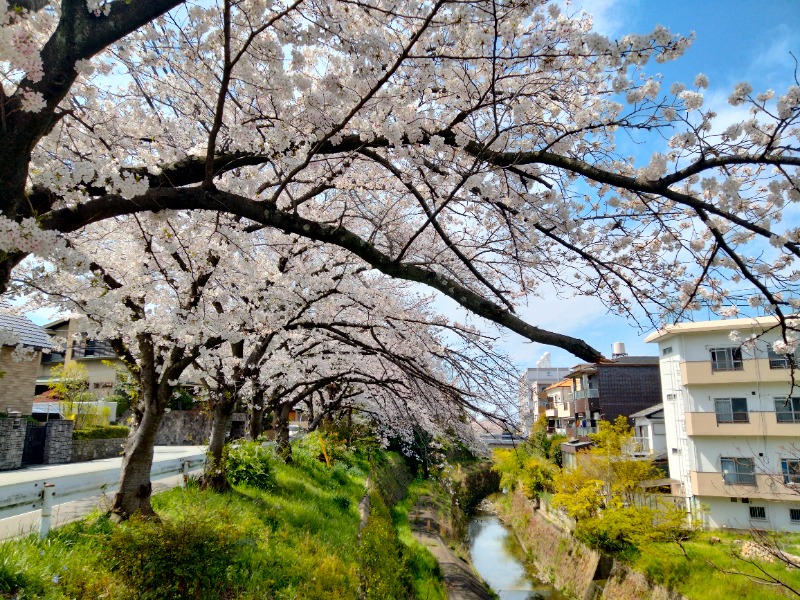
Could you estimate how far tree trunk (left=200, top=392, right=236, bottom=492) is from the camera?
902 cm

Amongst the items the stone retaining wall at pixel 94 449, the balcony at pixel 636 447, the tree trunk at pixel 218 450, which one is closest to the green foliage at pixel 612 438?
the balcony at pixel 636 447

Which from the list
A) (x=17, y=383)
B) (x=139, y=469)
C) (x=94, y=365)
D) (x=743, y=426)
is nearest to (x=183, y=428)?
(x=17, y=383)

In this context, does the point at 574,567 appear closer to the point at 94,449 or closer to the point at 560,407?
the point at 94,449

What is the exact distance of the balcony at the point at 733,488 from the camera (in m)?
19.7

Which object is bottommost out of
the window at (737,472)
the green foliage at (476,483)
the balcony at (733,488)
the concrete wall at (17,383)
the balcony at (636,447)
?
the green foliage at (476,483)

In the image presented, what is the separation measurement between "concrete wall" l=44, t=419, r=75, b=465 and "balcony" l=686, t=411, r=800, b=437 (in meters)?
24.0

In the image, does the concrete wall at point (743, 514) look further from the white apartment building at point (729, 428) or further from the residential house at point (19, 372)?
the residential house at point (19, 372)

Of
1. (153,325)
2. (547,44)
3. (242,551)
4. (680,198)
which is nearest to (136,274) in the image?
(153,325)

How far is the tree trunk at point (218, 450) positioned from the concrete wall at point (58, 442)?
32.9ft

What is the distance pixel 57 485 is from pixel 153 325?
207cm

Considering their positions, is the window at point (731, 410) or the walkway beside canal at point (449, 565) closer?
the walkway beside canal at point (449, 565)

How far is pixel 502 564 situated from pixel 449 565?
818 cm

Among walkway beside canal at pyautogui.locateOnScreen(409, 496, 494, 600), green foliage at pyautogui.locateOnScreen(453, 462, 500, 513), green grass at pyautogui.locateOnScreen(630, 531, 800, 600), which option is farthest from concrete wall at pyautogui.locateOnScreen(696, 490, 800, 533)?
green foliage at pyautogui.locateOnScreen(453, 462, 500, 513)

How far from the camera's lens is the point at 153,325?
21.3 ft
